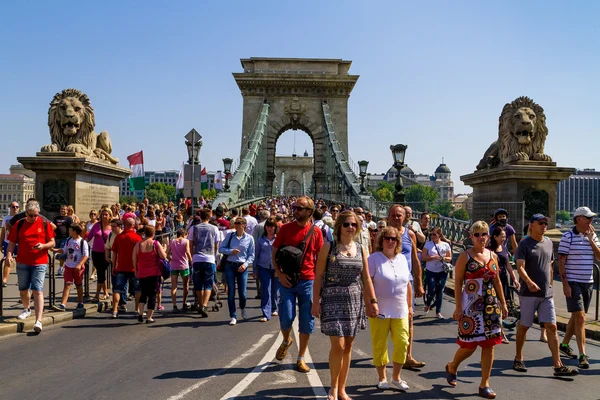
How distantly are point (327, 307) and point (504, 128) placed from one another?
37.7ft

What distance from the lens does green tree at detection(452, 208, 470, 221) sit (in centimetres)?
1769

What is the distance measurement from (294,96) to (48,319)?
162ft

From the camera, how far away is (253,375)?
6273 millimetres

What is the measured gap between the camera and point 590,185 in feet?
426

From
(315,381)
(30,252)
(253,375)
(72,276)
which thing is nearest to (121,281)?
(72,276)

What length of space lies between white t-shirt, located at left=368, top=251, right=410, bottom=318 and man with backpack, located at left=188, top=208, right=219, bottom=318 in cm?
470

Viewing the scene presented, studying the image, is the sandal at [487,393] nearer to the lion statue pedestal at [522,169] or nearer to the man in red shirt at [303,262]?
the man in red shirt at [303,262]

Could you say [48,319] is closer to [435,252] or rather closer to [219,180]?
[435,252]

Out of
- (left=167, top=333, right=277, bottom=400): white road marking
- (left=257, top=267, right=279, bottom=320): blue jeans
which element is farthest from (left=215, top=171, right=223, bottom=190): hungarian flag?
(left=167, top=333, right=277, bottom=400): white road marking

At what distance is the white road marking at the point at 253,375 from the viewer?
5.62 m

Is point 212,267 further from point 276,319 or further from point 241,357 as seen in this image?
point 241,357

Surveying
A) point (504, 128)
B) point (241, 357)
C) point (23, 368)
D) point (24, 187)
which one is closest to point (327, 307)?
point (241, 357)

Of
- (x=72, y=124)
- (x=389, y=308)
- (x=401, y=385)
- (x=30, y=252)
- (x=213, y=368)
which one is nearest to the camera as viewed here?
(x=401, y=385)

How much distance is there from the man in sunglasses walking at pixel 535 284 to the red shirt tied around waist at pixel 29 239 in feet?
22.1
